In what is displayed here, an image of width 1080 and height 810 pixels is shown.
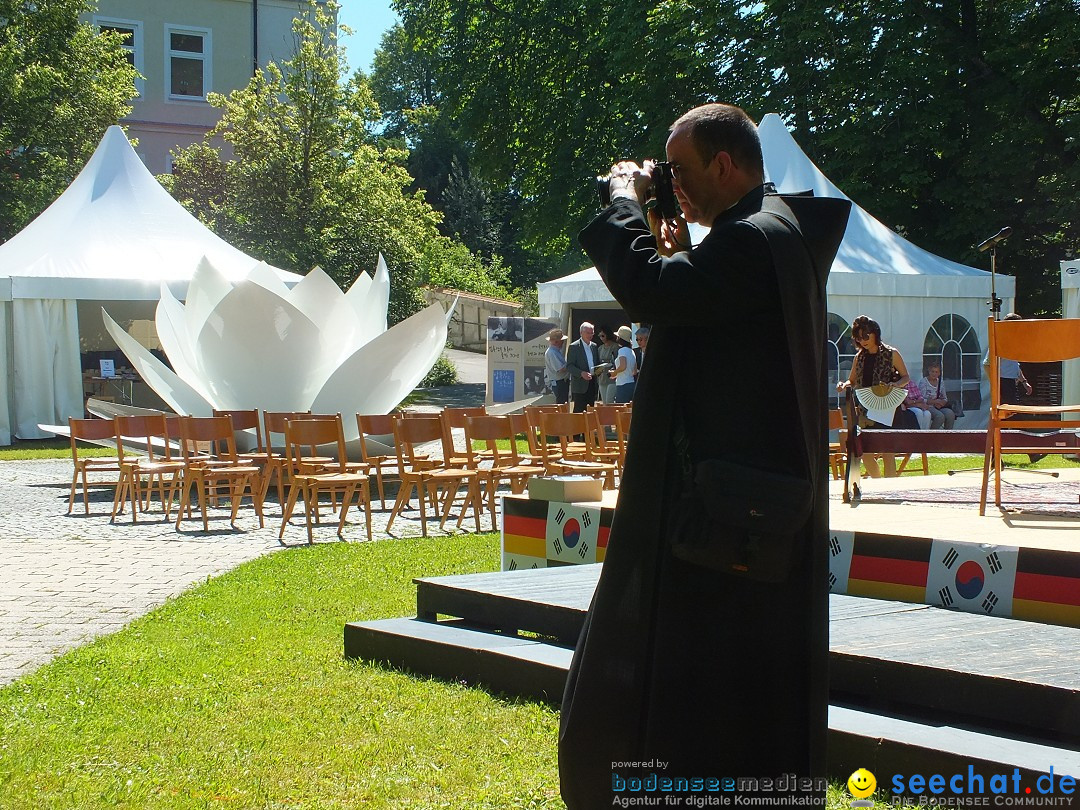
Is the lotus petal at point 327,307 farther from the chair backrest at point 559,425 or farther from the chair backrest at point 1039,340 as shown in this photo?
the chair backrest at point 1039,340

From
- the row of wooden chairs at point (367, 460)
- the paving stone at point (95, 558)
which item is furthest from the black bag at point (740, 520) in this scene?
the row of wooden chairs at point (367, 460)

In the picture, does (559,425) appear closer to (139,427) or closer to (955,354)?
(139,427)

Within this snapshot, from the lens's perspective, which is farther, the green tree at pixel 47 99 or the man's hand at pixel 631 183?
the green tree at pixel 47 99

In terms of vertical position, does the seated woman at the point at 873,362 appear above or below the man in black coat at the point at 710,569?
above

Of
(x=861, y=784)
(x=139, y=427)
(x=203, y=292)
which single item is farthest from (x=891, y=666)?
(x=203, y=292)

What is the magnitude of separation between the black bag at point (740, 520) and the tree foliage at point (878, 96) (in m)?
22.6

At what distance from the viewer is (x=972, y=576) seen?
15.6 ft

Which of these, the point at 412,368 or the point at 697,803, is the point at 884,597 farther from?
the point at 412,368

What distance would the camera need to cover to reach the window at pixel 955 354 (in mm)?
19312

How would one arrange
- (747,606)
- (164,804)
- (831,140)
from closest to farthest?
1. (747,606)
2. (164,804)
3. (831,140)

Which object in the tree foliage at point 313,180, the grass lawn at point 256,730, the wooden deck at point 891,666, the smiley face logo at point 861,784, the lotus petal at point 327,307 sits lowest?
the grass lawn at point 256,730

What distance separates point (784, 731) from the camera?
2.28m

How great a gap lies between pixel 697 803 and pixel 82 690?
11.7 feet

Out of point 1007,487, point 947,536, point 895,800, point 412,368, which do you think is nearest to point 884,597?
point 947,536
